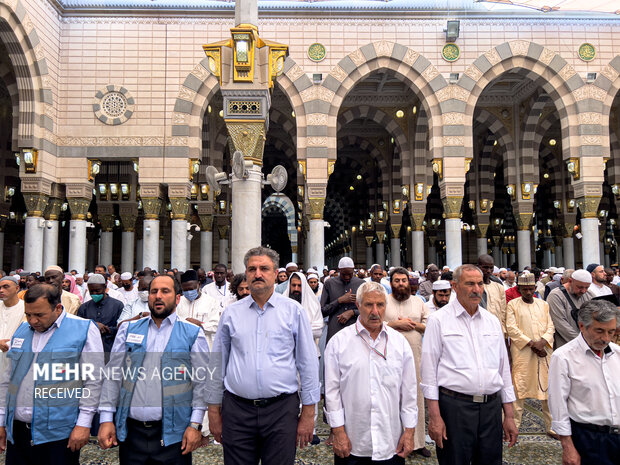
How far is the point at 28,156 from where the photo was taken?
34.4ft

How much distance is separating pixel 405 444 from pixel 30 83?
11.9 meters

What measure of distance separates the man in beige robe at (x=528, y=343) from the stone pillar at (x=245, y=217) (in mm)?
2792

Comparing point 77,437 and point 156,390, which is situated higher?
point 156,390

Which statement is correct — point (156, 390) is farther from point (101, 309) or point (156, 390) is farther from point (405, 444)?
point (101, 309)

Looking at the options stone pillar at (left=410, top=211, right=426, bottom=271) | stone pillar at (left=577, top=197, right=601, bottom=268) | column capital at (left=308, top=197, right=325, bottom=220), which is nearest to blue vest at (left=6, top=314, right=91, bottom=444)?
column capital at (left=308, top=197, right=325, bottom=220)

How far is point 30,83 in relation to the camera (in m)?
10.6

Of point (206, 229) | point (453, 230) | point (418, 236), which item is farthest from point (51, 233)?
point (418, 236)

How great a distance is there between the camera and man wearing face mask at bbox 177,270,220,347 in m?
3.81

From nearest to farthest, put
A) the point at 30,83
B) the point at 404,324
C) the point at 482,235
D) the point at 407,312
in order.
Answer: the point at 404,324, the point at 407,312, the point at 30,83, the point at 482,235

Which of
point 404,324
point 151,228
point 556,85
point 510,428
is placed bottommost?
point 510,428

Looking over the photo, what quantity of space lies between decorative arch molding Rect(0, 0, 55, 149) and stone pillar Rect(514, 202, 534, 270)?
43.0 ft

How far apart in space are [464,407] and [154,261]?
34.8ft

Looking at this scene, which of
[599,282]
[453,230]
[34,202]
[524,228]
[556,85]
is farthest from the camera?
[524,228]

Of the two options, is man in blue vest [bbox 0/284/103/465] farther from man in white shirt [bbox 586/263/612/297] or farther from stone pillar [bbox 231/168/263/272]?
man in white shirt [bbox 586/263/612/297]
